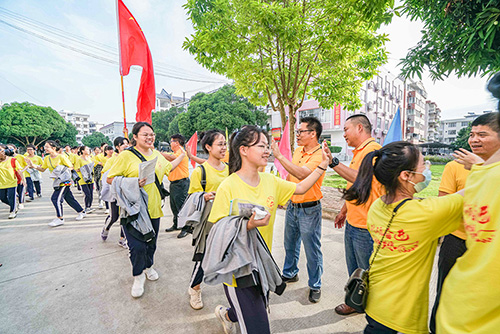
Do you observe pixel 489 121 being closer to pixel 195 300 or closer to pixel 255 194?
pixel 255 194

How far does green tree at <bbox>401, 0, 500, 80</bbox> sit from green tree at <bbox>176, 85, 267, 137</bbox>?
1998cm

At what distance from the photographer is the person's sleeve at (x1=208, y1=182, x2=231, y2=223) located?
4.90ft

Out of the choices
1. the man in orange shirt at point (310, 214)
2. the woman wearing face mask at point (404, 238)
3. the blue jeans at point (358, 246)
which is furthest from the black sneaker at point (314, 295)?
the woman wearing face mask at point (404, 238)

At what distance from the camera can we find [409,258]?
1.19m

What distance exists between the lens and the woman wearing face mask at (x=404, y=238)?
1.12 m

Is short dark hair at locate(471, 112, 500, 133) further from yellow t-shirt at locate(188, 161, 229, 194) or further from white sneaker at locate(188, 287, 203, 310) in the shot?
white sneaker at locate(188, 287, 203, 310)

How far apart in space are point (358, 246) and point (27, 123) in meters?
42.7

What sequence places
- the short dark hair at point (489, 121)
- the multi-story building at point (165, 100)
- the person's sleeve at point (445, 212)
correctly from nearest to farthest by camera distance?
the person's sleeve at point (445, 212), the short dark hair at point (489, 121), the multi-story building at point (165, 100)

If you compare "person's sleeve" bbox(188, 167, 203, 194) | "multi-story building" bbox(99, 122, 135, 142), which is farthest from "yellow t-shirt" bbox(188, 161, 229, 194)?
"multi-story building" bbox(99, 122, 135, 142)

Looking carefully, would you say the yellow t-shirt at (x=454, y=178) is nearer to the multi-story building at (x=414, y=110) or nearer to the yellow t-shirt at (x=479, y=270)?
the yellow t-shirt at (x=479, y=270)

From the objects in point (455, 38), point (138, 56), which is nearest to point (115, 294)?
point (138, 56)

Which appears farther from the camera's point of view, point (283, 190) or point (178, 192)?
point (178, 192)

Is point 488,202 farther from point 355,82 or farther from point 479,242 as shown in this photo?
point 355,82

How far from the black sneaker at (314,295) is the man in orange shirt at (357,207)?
0.71 feet
